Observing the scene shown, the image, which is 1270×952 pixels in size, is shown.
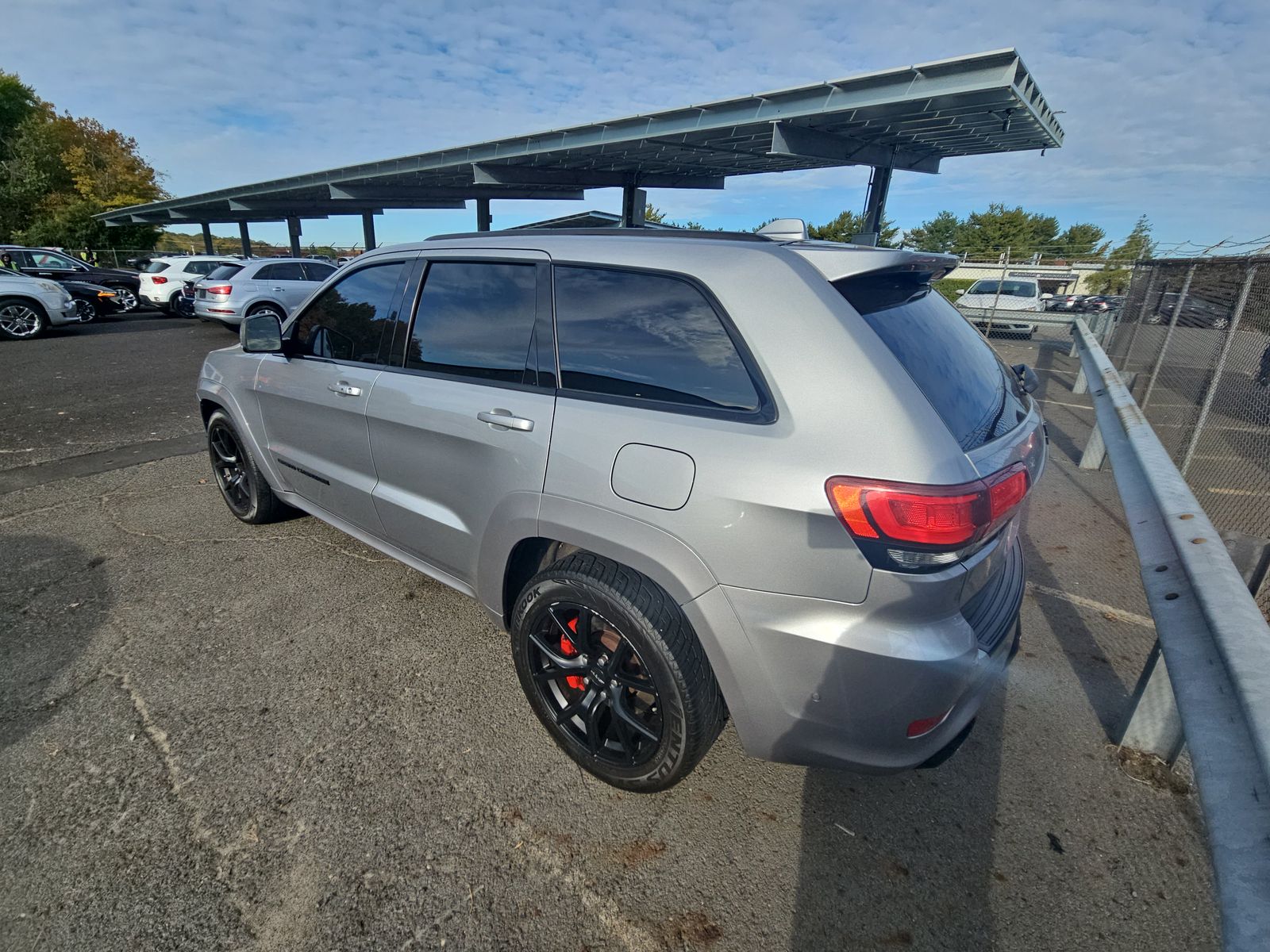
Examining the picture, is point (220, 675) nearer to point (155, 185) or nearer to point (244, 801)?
point (244, 801)

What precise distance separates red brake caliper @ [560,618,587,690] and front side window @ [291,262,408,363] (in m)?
1.60

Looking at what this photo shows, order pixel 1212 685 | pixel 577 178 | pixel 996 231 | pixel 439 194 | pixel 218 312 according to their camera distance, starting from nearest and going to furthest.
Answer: pixel 1212 685 < pixel 218 312 < pixel 577 178 < pixel 439 194 < pixel 996 231

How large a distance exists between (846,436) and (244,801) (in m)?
2.24

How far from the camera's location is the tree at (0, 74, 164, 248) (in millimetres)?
39156

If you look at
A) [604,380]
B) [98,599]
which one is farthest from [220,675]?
[604,380]

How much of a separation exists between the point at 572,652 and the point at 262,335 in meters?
2.52

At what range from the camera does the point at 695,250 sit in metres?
1.96

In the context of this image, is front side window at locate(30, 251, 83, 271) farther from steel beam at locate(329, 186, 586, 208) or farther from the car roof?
the car roof

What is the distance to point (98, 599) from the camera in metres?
3.20

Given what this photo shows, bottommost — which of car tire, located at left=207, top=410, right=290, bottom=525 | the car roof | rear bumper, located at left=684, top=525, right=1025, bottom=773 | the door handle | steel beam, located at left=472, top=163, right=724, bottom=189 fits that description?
car tire, located at left=207, top=410, right=290, bottom=525

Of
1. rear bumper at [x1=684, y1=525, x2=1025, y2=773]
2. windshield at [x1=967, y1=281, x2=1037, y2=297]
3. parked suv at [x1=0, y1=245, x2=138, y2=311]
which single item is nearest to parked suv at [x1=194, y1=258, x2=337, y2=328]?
parked suv at [x1=0, y1=245, x2=138, y2=311]

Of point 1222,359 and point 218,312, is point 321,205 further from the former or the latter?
point 1222,359

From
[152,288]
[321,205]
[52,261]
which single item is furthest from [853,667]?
[321,205]

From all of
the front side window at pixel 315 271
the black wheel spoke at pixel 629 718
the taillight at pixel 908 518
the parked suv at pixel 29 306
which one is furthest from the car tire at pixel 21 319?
the taillight at pixel 908 518
